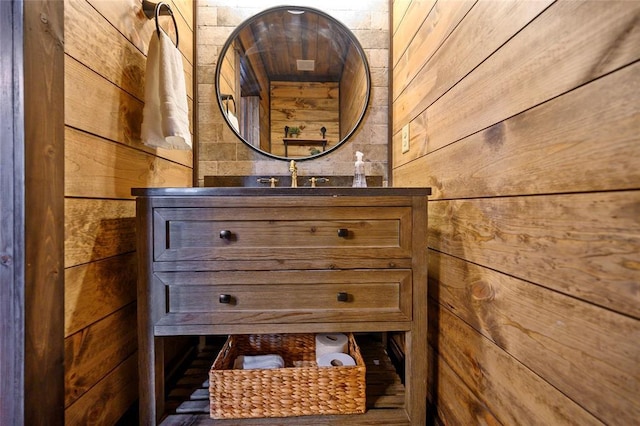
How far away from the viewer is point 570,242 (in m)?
0.51

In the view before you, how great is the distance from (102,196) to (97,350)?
19.0 inches

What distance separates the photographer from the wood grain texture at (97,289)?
0.77 m

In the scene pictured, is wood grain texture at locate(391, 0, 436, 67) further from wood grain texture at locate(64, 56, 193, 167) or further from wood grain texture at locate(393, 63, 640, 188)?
wood grain texture at locate(64, 56, 193, 167)

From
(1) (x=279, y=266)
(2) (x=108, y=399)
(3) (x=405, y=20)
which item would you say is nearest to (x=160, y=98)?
(1) (x=279, y=266)

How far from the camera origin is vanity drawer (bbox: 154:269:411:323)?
2.85ft

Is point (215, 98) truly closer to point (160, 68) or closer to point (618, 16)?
point (160, 68)

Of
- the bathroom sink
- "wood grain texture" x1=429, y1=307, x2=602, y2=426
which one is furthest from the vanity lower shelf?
the bathroom sink

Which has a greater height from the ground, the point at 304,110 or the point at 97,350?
the point at 304,110

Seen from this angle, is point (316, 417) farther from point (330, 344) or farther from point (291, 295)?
point (291, 295)

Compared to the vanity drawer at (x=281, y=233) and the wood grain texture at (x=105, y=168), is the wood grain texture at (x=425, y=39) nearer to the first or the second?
the vanity drawer at (x=281, y=233)

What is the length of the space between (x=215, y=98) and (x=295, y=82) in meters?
0.44

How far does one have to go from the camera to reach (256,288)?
2.88 ft

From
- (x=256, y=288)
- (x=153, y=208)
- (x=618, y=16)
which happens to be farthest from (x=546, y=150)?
(x=153, y=208)

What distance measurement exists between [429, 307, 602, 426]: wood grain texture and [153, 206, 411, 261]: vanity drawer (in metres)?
0.31
